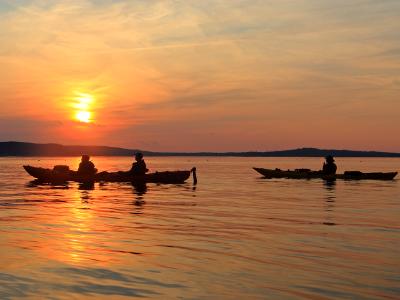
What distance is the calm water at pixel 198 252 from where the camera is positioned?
10383 mm

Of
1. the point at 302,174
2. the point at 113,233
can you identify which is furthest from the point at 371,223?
the point at 302,174

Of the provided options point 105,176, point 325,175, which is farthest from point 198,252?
point 325,175

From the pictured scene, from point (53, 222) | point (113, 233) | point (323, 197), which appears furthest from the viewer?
point (323, 197)

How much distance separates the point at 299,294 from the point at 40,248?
302 inches

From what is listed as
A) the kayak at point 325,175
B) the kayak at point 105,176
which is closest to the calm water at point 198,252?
the kayak at point 105,176

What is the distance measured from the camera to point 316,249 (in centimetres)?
1450

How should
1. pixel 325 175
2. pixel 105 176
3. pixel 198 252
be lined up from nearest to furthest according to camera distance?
pixel 198 252 < pixel 105 176 < pixel 325 175

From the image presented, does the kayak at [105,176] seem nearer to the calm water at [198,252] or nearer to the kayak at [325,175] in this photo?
the kayak at [325,175]

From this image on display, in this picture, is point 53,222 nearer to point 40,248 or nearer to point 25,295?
point 40,248

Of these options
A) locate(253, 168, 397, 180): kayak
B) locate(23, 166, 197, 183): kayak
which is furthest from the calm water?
locate(253, 168, 397, 180): kayak

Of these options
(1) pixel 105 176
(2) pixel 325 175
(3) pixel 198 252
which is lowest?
(3) pixel 198 252

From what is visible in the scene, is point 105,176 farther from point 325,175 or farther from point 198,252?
point 198,252

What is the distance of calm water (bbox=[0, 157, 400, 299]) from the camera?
10.4 metres

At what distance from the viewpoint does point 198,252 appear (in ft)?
46.2
